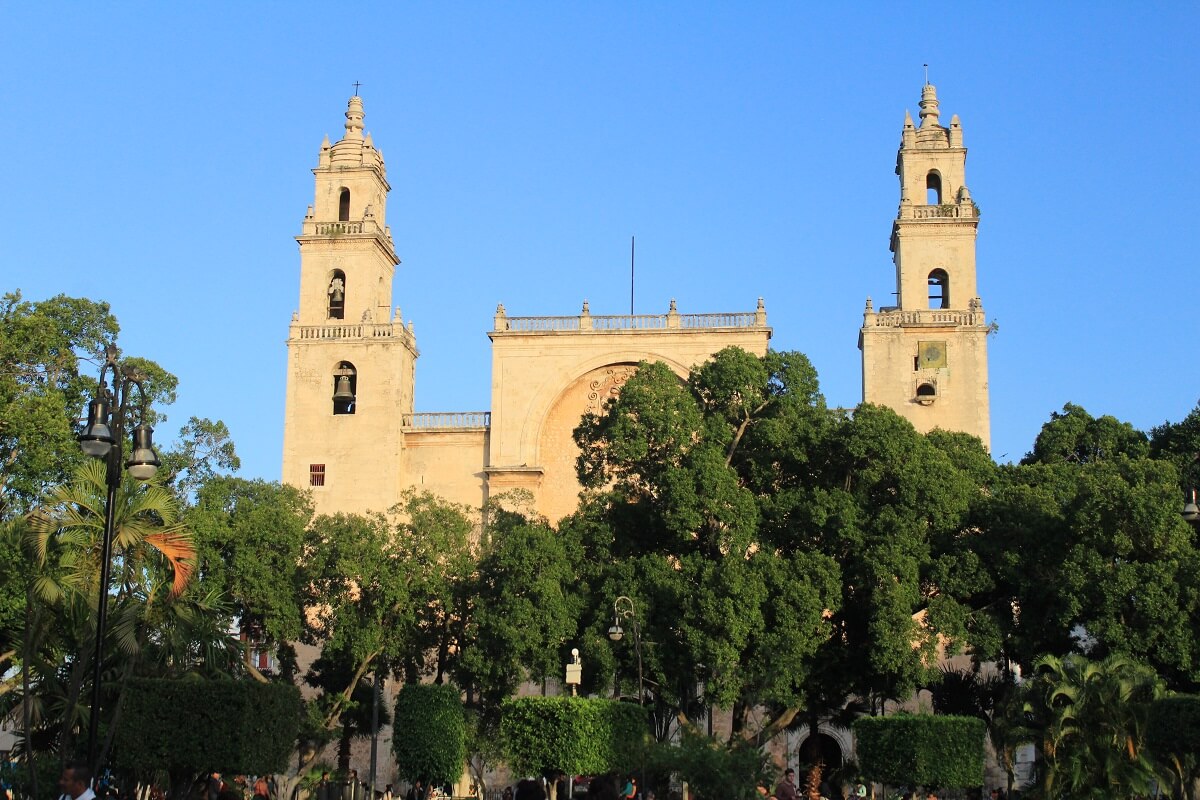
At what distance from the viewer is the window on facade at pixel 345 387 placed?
1753 inches

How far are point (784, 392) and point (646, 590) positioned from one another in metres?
5.97

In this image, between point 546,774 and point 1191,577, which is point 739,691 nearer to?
point 546,774

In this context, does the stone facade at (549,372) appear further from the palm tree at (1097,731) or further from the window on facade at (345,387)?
the palm tree at (1097,731)

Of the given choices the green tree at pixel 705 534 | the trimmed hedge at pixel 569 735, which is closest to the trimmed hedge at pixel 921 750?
the green tree at pixel 705 534

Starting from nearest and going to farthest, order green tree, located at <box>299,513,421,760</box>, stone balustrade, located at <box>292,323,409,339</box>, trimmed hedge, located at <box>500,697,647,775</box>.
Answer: trimmed hedge, located at <box>500,697,647,775</box>
green tree, located at <box>299,513,421,760</box>
stone balustrade, located at <box>292,323,409,339</box>

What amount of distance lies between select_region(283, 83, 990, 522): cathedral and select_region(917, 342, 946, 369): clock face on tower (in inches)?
1.6

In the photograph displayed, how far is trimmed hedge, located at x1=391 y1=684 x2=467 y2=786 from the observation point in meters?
30.0

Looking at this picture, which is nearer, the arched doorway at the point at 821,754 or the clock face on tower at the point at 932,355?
the arched doorway at the point at 821,754

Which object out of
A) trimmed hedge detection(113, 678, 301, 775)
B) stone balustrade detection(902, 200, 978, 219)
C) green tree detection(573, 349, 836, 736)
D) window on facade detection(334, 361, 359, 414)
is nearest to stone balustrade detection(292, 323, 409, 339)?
window on facade detection(334, 361, 359, 414)

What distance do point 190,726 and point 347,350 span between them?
1041 inches

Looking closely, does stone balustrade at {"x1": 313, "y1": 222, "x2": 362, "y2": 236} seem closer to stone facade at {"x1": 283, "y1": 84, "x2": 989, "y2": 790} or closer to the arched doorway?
stone facade at {"x1": 283, "y1": 84, "x2": 989, "y2": 790}

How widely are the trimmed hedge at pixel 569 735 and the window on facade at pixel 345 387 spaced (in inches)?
748

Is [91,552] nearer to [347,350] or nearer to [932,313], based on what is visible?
[347,350]

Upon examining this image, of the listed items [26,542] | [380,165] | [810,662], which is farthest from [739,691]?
[380,165]
